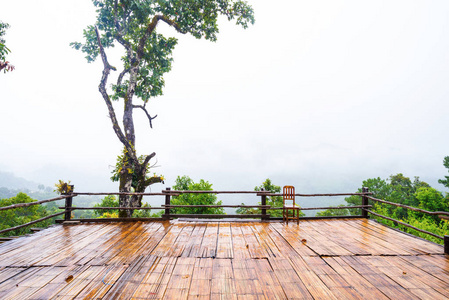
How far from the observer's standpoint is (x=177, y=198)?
38.8 feet

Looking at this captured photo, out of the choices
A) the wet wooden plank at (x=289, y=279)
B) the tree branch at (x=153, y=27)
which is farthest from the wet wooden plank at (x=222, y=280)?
the tree branch at (x=153, y=27)

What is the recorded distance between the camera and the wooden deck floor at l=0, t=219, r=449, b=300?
266 centimetres

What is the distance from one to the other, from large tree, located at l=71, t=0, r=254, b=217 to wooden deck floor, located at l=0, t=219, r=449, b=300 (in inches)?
168

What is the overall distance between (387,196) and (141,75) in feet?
105

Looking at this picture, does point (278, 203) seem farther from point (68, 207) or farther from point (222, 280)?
point (222, 280)

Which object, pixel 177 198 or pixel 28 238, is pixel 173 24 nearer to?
pixel 177 198

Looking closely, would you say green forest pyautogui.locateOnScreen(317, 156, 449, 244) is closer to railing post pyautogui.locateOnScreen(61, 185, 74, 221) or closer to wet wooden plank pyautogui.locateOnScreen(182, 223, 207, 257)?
wet wooden plank pyautogui.locateOnScreen(182, 223, 207, 257)

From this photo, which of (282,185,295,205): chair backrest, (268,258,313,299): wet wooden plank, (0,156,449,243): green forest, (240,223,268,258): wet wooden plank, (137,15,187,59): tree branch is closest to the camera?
(268,258,313,299): wet wooden plank

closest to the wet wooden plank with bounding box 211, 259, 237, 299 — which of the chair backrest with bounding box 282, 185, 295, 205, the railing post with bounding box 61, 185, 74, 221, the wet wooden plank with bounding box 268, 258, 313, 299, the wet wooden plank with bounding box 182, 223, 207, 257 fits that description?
the wet wooden plank with bounding box 182, 223, 207, 257

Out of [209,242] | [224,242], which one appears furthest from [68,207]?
[224,242]

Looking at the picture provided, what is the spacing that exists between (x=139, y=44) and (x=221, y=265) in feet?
32.7

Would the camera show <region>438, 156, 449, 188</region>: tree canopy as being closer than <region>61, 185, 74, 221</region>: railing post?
No

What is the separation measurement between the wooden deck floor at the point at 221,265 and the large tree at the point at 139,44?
426 cm

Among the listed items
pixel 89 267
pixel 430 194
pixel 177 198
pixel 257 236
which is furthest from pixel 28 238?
pixel 430 194
